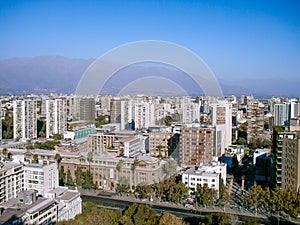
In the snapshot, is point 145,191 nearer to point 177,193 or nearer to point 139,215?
point 177,193

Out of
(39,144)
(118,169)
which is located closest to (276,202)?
(118,169)

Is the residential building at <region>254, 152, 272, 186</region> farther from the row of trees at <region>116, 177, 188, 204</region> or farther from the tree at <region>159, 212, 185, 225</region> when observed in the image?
the tree at <region>159, 212, 185, 225</region>

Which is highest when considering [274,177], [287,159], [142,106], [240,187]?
[142,106]

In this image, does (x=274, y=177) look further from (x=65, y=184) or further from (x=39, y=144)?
(x=39, y=144)

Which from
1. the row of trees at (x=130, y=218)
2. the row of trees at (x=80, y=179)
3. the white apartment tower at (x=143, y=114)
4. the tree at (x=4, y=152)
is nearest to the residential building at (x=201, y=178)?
the row of trees at (x=130, y=218)

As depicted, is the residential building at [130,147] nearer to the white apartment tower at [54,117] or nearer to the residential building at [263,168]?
the residential building at [263,168]

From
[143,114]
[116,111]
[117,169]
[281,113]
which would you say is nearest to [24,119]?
[116,111]
